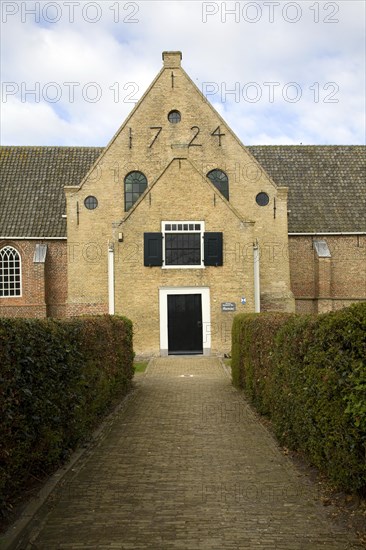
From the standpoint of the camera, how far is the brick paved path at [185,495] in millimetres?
6184

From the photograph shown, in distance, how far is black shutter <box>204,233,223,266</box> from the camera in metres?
25.8

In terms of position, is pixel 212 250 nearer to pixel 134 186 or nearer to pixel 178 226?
pixel 178 226

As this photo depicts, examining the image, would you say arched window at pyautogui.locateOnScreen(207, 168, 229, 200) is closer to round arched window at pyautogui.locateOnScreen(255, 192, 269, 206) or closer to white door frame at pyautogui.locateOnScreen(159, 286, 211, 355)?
round arched window at pyautogui.locateOnScreen(255, 192, 269, 206)

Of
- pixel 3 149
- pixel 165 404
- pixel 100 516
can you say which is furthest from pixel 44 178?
pixel 100 516

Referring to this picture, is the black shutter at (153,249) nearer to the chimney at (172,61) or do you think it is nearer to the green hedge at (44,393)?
the chimney at (172,61)

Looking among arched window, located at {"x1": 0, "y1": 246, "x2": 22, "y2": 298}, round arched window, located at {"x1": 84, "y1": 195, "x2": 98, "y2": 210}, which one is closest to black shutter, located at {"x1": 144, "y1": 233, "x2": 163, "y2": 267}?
round arched window, located at {"x1": 84, "y1": 195, "x2": 98, "y2": 210}

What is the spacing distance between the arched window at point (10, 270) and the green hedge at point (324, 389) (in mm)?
21345

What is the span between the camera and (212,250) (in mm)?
25891

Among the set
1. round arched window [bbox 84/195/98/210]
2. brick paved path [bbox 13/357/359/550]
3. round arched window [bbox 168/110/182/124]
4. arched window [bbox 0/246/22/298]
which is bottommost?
brick paved path [bbox 13/357/359/550]

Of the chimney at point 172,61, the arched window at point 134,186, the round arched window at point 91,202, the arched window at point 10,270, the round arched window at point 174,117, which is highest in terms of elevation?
the chimney at point 172,61

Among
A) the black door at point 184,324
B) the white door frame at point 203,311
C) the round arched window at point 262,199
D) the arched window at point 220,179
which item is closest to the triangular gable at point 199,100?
the round arched window at point 262,199

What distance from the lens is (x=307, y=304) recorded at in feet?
104

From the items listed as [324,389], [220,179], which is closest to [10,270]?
[220,179]

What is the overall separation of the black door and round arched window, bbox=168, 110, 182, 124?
8583 mm
